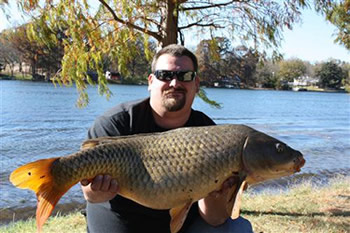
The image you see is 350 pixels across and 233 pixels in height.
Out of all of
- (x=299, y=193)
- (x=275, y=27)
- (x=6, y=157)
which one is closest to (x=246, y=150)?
(x=275, y=27)

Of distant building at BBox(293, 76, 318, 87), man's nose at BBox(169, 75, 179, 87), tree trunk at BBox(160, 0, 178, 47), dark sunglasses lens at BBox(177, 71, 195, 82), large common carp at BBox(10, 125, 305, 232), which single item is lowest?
→ distant building at BBox(293, 76, 318, 87)

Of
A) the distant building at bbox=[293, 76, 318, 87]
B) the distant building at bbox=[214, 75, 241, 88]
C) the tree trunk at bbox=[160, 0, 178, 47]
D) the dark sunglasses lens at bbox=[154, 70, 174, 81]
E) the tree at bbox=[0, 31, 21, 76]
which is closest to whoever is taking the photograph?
the dark sunglasses lens at bbox=[154, 70, 174, 81]

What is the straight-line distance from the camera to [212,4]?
584 cm

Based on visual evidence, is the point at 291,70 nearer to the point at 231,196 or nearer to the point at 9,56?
the point at 9,56

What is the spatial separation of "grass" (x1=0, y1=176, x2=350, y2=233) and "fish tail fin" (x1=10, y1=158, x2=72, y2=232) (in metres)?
2.62

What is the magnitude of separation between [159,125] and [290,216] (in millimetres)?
3410

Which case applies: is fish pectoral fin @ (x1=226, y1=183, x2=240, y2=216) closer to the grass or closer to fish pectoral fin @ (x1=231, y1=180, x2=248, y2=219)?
fish pectoral fin @ (x1=231, y1=180, x2=248, y2=219)

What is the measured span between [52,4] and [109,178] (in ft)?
10.6

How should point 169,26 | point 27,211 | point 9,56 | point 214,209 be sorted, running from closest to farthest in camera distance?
point 214,209
point 169,26
point 27,211
point 9,56

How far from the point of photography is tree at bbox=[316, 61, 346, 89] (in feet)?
390

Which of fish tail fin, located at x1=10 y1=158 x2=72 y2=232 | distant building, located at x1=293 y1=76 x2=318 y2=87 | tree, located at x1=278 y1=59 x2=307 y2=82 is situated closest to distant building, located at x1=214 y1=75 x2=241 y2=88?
fish tail fin, located at x1=10 y1=158 x2=72 y2=232

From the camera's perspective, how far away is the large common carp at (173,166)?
2.64 m

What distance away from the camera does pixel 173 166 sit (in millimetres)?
2695

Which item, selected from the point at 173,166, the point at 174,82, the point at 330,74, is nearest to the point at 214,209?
the point at 173,166
